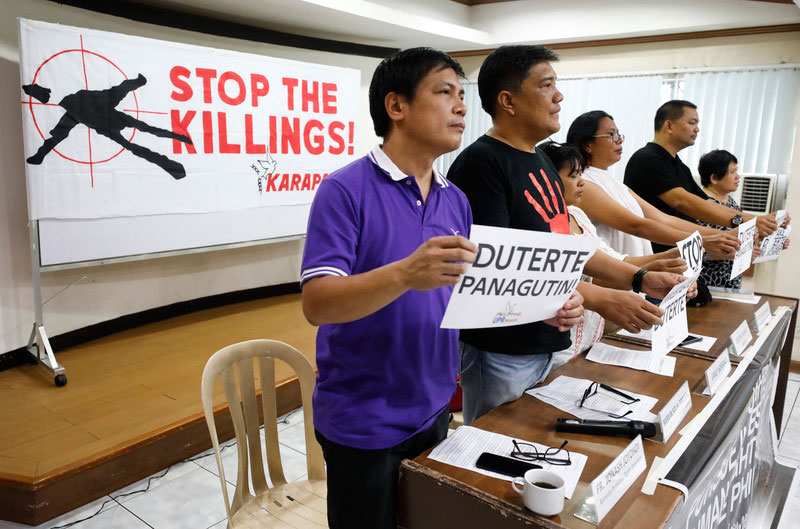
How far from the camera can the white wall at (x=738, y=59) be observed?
4133mm

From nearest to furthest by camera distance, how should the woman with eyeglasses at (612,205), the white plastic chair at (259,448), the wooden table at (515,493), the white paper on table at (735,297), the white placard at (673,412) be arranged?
the wooden table at (515,493) → the white placard at (673,412) → the white plastic chair at (259,448) → the woman with eyeglasses at (612,205) → the white paper on table at (735,297)

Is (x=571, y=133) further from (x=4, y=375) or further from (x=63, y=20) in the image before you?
(x=4, y=375)

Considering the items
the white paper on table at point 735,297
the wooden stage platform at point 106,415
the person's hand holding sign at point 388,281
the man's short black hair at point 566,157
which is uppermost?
the man's short black hair at point 566,157

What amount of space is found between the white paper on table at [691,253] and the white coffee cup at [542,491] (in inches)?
34.8

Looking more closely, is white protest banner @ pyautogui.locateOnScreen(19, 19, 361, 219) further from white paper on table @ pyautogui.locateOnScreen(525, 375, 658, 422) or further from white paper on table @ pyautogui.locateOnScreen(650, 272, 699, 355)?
white paper on table @ pyautogui.locateOnScreen(650, 272, 699, 355)

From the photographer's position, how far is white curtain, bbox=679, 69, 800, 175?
13.7 feet

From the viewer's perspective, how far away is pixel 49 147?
117 inches

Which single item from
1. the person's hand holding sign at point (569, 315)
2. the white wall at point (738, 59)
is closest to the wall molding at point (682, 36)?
the white wall at point (738, 59)

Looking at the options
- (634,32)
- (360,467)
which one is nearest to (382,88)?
(360,467)

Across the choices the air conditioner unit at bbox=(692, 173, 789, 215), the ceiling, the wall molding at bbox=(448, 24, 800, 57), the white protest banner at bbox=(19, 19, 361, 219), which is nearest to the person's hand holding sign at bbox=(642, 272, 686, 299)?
the white protest banner at bbox=(19, 19, 361, 219)

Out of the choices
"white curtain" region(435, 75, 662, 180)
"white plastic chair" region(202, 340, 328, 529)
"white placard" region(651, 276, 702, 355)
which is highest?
"white curtain" region(435, 75, 662, 180)

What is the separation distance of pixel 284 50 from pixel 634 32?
3.00 m

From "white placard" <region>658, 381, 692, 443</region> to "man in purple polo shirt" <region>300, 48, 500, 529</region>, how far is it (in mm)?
523

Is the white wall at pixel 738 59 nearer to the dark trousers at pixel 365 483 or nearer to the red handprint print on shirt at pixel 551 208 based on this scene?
the red handprint print on shirt at pixel 551 208
